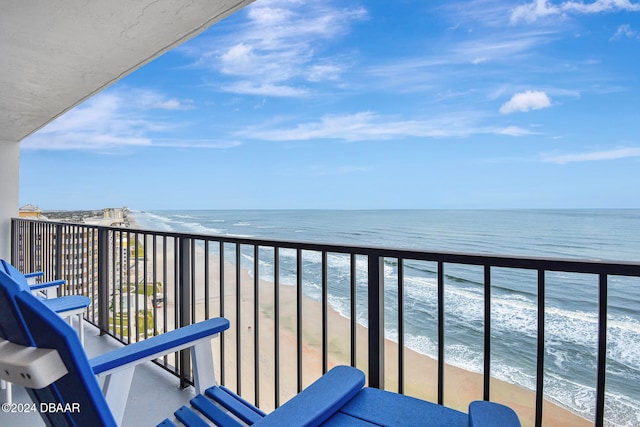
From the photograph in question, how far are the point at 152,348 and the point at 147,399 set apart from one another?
126 centimetres

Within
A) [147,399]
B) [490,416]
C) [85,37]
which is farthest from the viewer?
[85,37]

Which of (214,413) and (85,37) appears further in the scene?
(85,37)

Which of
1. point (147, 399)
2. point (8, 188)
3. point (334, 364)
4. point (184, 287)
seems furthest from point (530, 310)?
point (8, 188)

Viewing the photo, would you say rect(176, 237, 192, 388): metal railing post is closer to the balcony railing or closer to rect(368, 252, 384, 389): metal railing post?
the balcony railing

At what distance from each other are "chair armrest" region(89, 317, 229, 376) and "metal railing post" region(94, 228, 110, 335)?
222cm

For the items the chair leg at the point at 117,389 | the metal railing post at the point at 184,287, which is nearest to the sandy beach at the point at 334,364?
the metal railing post at the point at 184,287

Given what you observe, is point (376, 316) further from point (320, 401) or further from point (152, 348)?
point (152, 348)

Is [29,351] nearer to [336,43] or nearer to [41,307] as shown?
[41,307]

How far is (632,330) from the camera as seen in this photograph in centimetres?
786

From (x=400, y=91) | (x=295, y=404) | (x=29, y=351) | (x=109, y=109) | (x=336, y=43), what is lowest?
(x=295, y=404)

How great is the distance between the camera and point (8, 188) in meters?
5.12

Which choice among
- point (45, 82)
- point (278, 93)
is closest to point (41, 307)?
point (45, 82)

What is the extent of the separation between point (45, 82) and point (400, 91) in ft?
91.3

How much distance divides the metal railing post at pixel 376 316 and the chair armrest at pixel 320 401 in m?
0.26
